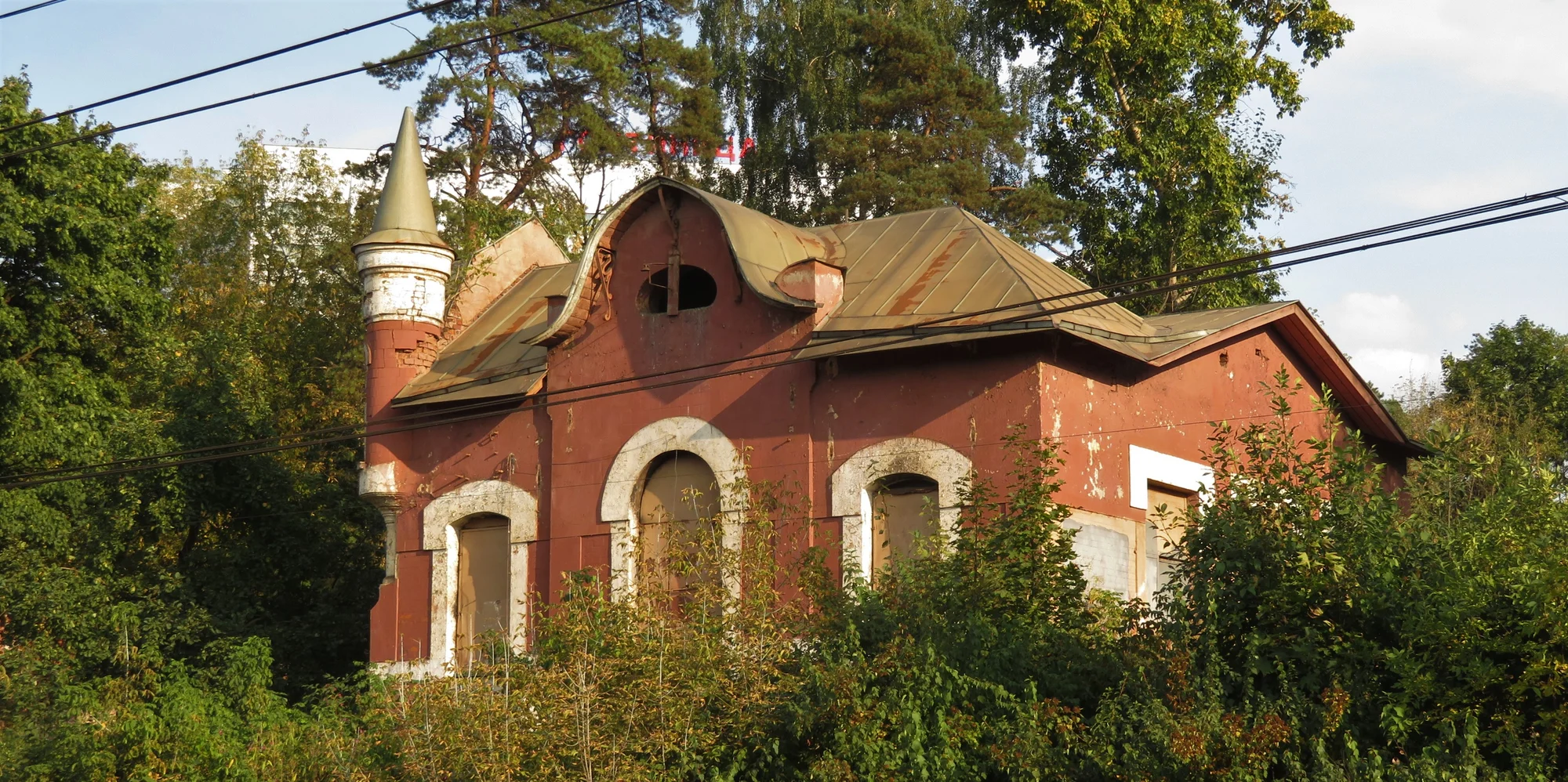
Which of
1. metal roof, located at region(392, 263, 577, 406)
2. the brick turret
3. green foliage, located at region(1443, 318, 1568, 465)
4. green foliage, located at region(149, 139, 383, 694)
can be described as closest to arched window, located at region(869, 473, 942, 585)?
metal roof, located at region(392, 263, 577, 406)

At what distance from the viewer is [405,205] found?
62.8 ft

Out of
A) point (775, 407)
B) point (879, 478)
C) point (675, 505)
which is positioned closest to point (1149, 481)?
point (879, 478)

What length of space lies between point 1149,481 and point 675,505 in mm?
4529

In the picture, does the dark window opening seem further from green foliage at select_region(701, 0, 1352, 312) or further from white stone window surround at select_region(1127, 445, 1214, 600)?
green foliage at select_region(701, 0, 1352, 312)

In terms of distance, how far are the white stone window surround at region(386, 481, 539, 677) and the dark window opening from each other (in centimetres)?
237

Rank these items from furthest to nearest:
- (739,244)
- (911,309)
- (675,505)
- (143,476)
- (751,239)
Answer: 1. (143,476)
2. (675,505)
3. (751,239)
4. (739,244)
5. (911,309)

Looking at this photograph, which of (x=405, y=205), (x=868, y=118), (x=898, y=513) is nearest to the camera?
(x=898, y=513)

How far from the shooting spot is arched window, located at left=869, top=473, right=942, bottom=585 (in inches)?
580

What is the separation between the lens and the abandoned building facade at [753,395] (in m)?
14.5

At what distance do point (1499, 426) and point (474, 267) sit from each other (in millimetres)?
17005

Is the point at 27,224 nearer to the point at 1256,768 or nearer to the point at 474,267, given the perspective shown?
the point at 474,267

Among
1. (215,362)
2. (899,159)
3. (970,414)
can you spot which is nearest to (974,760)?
(970,414)

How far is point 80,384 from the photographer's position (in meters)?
24.4

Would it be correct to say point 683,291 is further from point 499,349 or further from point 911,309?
point 911,309
